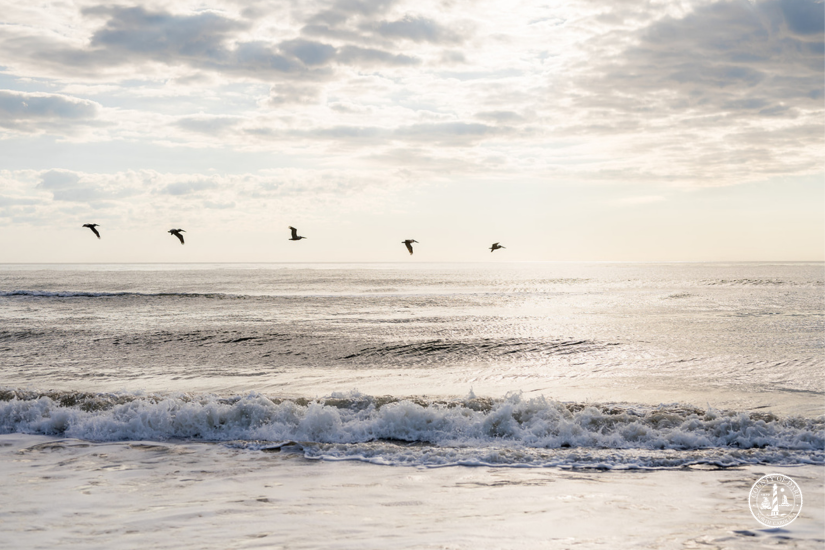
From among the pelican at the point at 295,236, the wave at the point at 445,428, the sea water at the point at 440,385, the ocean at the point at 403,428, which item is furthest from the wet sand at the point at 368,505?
the pelican at the point at 295,236

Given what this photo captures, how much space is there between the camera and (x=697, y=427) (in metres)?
12.0

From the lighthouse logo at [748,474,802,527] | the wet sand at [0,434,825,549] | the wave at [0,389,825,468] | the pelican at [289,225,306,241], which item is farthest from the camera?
the pelican at [289,225,306,241]

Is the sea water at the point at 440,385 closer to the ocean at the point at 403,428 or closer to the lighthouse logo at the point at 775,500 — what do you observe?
the ocean at the point at 403,428

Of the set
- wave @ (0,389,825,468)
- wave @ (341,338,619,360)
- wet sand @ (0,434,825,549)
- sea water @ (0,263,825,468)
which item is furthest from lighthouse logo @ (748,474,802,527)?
wave @ (341,338,619,360)

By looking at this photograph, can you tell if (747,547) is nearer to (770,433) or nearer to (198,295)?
(770,433)

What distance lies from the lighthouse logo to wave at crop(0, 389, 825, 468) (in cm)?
105

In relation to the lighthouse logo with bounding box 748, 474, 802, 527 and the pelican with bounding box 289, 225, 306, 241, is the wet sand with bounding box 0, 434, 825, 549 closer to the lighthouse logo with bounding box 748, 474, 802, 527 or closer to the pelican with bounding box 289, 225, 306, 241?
the lighthouse logo with bounding box 748, 474, 802, 527

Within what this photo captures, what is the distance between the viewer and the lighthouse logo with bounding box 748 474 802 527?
7.84 m

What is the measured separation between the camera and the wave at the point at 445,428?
1084cm

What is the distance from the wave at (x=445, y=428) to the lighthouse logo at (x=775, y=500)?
1.05 meters

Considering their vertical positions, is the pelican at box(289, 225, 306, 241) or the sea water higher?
the pelican at box(289, 225, 306, 241)

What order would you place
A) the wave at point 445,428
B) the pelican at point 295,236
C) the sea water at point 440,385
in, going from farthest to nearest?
the pelican at point 295,236
the sea water at point 440,385
the wave at point 445,428

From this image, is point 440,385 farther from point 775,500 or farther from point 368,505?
point 775,500

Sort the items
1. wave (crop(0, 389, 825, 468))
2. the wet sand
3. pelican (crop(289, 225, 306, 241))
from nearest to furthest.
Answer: the wet sand
wave (crop(0, 389, 825, 468))
pelican (crop(289, 225, 306, 241))
